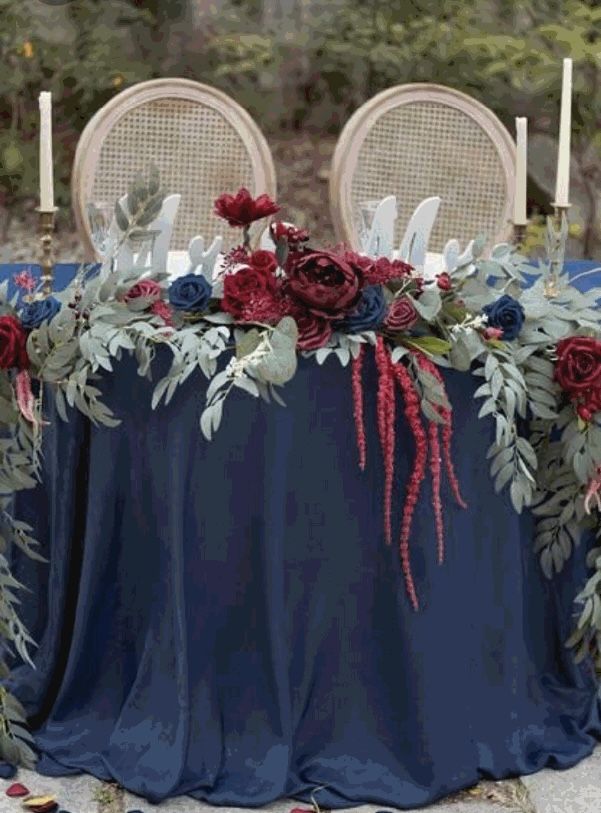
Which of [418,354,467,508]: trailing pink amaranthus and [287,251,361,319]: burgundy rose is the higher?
[287,251,361,319]: burgundy rose

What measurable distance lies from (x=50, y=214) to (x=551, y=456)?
860 mm

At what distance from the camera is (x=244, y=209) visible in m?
2.12

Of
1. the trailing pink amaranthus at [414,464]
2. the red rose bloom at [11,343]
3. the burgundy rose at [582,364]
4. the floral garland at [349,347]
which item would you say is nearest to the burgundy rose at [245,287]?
the floral garland at [349,347]

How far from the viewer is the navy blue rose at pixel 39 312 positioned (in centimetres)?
224

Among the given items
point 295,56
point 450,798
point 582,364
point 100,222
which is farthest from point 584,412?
point 295,56

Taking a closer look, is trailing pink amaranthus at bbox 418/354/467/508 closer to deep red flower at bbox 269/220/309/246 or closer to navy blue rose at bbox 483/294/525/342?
navy blue rose at bbox 483/294/525/342

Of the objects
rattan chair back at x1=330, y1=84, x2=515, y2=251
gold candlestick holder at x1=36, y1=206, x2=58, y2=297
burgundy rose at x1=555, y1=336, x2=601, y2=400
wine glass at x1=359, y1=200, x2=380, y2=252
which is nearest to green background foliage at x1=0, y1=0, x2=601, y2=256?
rattan chair back at x1=330, y1=84, x2=515, y2=251

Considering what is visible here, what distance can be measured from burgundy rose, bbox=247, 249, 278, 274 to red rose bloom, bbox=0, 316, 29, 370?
365 millimetres

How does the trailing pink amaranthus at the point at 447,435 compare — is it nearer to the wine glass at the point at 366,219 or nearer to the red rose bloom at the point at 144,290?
the wine glass at the point at 366,219

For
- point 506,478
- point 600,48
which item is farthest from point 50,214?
point 600,48

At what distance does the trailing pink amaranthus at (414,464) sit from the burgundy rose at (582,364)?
230 mm

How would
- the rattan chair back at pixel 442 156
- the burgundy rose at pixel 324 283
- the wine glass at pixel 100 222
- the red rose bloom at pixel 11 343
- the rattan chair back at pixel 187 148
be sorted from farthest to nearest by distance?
the rattan chair back at pixel 442 156, the rattan chair back at pixel 187 148, the wine glass at pixel 100 222, the red rose bloom at pixel 11 343, the burgundy rose at pixel 324 283

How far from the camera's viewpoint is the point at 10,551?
2.49 metres

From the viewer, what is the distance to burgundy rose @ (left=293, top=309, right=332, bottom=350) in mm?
2146
